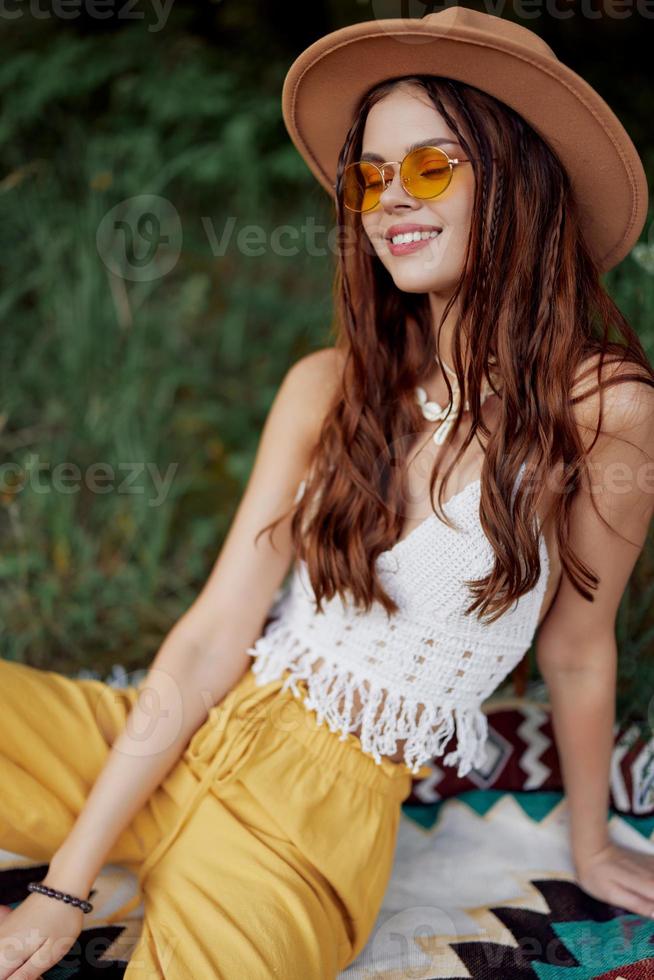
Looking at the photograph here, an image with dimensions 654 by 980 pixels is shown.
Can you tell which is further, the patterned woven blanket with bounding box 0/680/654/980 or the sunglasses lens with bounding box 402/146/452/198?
the patterned woven blanket with bounding box 0/680/654/980

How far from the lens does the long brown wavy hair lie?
1312 millimetres

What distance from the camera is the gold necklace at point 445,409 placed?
145cm

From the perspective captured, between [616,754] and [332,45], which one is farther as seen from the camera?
[616,754]

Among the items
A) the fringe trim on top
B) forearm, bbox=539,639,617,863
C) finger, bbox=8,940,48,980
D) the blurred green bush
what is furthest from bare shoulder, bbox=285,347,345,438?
the blurred green bush

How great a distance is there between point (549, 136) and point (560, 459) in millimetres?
469

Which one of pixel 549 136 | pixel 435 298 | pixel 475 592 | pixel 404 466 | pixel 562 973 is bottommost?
pixel 562 973

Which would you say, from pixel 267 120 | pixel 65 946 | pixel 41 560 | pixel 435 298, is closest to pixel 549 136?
pixel 435 298

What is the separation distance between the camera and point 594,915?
155 centimetres

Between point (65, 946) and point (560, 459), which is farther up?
point (560, 459)

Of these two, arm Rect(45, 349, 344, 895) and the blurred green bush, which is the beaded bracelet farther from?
the blurred green bush

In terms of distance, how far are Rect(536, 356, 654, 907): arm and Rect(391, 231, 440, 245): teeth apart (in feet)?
1.13

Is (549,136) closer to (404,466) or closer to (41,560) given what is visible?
(404,466)

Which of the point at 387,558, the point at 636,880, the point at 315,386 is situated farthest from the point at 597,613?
the point at 315,386

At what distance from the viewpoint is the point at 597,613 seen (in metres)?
1.49
